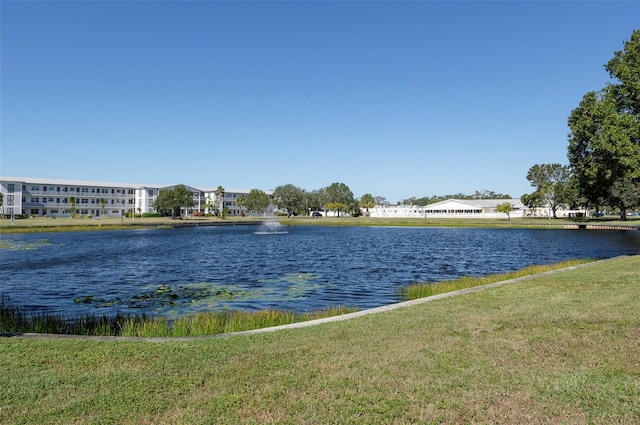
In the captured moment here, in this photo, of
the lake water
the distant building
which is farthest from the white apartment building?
the lake water

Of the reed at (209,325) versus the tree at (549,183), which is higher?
the tree at (549,183)

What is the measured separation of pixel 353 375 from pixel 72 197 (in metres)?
147

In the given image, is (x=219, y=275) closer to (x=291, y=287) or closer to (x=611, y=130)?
(x=291, y=287)

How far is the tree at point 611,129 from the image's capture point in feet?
83.3

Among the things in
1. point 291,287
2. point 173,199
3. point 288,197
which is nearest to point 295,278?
point 291,287

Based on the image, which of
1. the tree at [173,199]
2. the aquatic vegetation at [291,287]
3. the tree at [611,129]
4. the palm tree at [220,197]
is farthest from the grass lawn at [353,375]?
the palm tree at [220,197]

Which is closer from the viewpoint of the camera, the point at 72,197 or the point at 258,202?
the point at 72,197

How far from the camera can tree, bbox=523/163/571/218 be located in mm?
132750

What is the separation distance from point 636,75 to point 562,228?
239 feet

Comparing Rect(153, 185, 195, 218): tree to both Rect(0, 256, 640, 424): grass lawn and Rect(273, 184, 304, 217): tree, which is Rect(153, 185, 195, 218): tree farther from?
Rect(0, 256, 640, 424): grass lawn

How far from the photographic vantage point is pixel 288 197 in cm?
17662

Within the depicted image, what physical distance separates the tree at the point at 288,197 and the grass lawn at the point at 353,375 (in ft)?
545

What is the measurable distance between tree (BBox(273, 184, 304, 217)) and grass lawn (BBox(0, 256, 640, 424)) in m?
166

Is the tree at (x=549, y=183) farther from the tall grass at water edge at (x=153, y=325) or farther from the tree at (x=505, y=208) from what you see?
the tall grass at water edge at (x=153, y=325)
